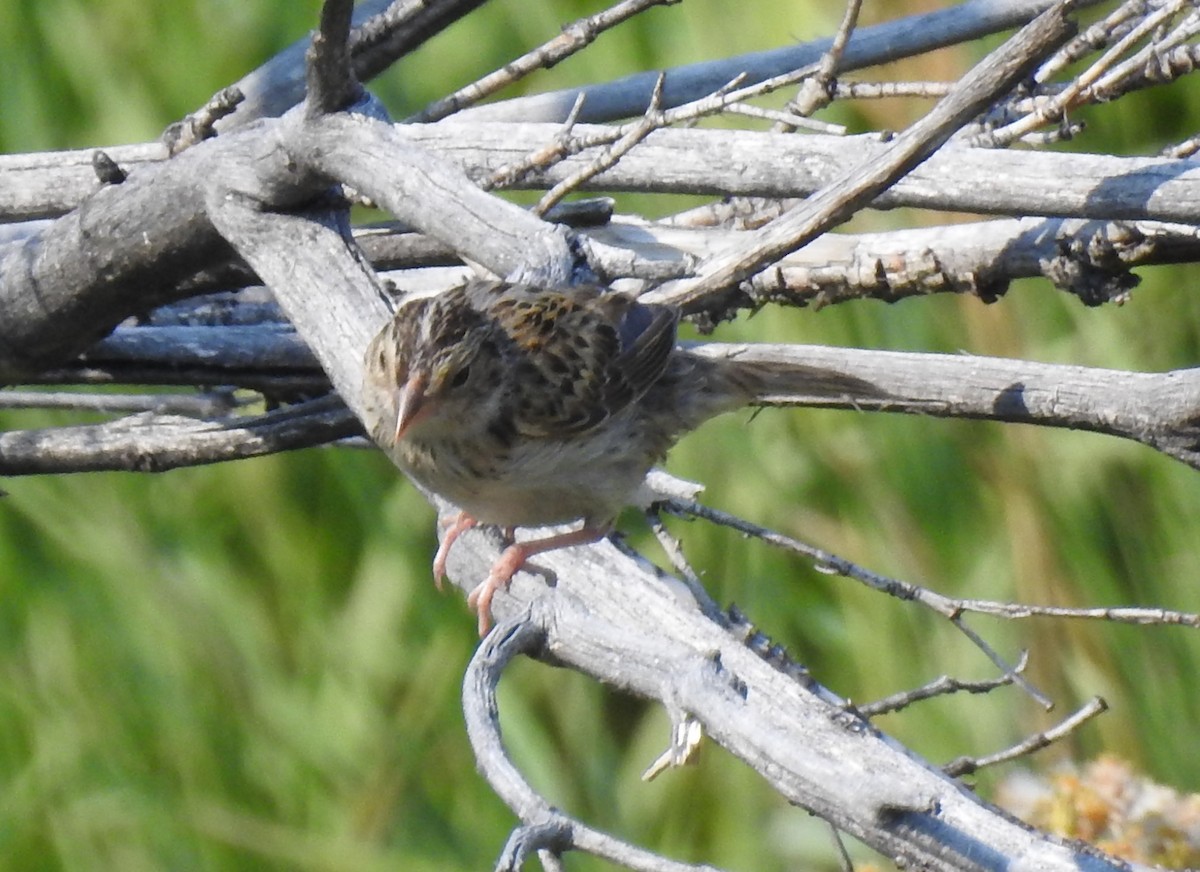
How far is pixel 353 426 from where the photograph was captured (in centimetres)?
315

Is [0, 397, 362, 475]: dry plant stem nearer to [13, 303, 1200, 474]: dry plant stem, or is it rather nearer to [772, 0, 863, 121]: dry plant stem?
[13, 303, 1200, 474]: dry plant stem

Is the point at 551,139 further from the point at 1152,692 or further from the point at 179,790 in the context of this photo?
the point at 179,790

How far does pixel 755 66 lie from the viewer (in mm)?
3613

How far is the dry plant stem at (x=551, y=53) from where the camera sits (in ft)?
9.59

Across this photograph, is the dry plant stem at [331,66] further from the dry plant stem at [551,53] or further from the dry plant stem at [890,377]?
the dry plant stem at [551,53]

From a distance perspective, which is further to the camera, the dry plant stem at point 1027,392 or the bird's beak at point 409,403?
the bird's beak at point 409,403

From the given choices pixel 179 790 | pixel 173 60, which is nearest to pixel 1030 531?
pixel 179 790

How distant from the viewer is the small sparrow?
3.03 meters

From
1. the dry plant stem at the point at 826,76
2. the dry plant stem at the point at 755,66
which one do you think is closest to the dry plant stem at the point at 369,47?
the dry plant stem at the point at 755,66

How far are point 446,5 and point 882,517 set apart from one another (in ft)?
9.19

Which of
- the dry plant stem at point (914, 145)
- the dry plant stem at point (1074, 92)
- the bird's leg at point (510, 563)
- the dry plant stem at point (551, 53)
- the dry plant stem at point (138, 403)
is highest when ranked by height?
the dry plant stem at point (551, 53)

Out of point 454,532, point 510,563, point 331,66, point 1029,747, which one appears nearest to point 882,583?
point 1029,747

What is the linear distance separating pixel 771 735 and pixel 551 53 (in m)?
1.66

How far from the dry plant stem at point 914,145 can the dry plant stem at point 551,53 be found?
76cm
